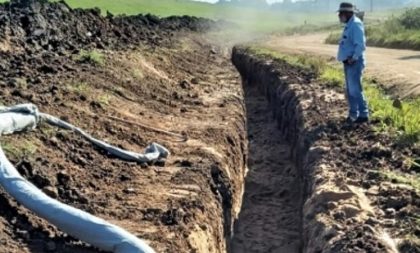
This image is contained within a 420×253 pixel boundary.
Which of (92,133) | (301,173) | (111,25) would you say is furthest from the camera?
(111,25)

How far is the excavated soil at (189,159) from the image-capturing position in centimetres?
611

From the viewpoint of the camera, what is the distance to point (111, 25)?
19.4 meters

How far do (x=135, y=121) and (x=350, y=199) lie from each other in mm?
3990

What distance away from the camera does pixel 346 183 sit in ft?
24.8

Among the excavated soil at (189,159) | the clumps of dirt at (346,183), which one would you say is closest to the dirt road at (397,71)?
the excavated soil at (189,159)

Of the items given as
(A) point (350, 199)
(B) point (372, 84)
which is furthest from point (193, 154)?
(B) point (372, 84)

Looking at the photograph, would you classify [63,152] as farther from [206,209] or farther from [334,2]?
[334,2]

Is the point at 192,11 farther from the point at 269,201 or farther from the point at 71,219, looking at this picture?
the point at 71,219

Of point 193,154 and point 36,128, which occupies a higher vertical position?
point 36,128

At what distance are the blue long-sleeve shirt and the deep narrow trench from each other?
6.29 feet

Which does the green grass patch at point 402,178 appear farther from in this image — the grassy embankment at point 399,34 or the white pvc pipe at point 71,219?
the grassy embankment at point 399,34

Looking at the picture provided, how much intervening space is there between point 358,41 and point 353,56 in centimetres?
23

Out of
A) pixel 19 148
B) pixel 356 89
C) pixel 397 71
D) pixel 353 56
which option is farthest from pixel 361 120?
pixel 397 71

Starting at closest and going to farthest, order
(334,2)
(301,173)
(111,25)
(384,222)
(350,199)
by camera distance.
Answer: (384,222) → (350,199) → (301,173) → (111,25) → (334,2)
